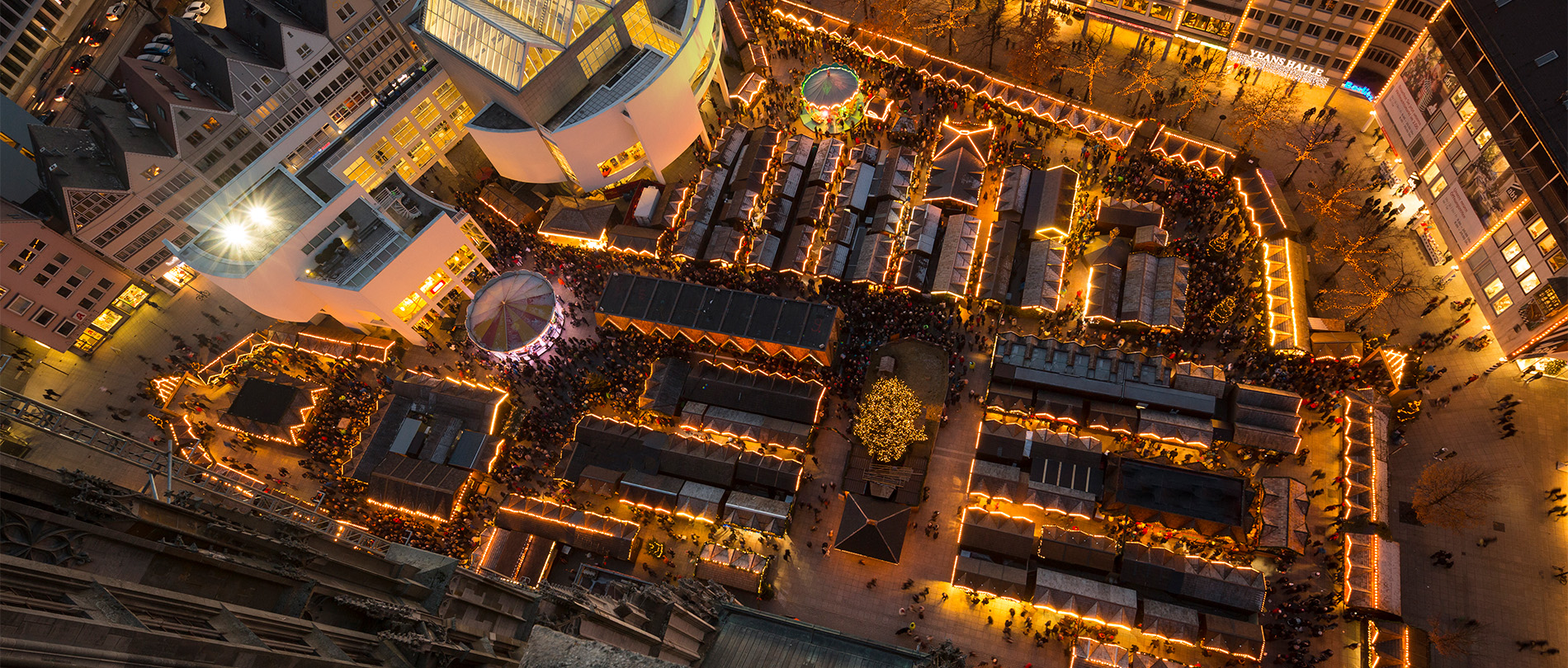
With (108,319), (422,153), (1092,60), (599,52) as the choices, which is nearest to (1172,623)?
(1092,60)

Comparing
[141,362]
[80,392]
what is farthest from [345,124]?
[80,392]

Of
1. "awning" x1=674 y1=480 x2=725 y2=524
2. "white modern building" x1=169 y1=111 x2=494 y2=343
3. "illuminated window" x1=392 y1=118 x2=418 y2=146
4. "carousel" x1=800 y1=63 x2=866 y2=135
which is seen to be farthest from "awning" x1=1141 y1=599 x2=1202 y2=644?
"illuminated window" x1=392 y1=118 x2=418 y2=146

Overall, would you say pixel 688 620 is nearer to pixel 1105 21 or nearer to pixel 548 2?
pixel 548 2

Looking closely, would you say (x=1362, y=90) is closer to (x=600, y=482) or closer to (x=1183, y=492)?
(x=1183, y=492)

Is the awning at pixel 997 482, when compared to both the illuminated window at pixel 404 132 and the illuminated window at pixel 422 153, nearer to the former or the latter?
the illuminated window at pixel 404 132

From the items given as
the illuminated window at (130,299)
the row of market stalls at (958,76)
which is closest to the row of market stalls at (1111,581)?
the row of market stalls at (958,76)

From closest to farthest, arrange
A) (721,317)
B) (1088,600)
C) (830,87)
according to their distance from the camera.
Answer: (1088,600), (721,317), (830,87)

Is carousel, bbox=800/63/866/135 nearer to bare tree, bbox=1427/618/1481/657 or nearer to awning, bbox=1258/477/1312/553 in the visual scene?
awning, bbox=1258/477/1312/553
